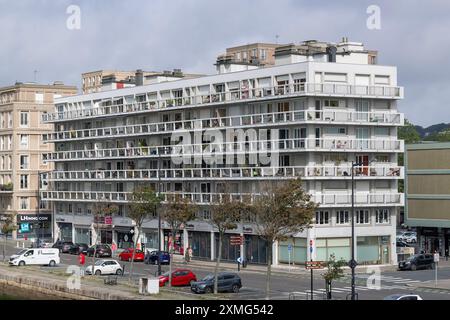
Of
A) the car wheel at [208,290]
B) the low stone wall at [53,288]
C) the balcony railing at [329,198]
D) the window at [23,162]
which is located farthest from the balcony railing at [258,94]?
the window at [23,162]

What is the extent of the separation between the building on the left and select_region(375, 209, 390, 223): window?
189 feet

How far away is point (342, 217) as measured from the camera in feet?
298

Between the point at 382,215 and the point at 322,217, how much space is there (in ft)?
26.2

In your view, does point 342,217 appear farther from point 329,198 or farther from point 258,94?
point 258,94

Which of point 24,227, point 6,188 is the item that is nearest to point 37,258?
point 24,227

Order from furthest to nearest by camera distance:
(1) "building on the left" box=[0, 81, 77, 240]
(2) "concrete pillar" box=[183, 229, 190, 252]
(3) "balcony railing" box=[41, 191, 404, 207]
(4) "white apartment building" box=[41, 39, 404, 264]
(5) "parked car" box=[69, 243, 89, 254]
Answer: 1. (1) "building on the left" box=[0, 81, 77, 240]
2. (5) "parked car" box=[69, 243, 89, 254]
3. (2) "concrete pillar" box=[183, 229, 190, 252]
4. (4) "white apartment building" box=[41, 39, 404, 264]
5. (3) "balcony railing" box=[41, 191, 404, 207]

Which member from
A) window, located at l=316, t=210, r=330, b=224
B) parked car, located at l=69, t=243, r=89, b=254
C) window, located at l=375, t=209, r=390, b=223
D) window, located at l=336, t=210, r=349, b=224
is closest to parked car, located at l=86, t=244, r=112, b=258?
parked car, located at l=69, t=243, r=89, b=254

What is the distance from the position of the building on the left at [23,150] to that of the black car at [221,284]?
73.1 m

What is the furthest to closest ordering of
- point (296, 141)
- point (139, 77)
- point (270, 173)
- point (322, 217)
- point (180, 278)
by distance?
1. point (139, 77)
2. point (270, 173)
3. point (322, 217)
4. point (296, 141)
5. point (180, 278)

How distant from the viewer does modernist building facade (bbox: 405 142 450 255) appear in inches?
3967

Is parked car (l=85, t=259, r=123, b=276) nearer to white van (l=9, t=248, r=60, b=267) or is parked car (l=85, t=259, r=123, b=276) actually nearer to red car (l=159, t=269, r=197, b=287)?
white van (l=9, t=248, r=60, b=267)

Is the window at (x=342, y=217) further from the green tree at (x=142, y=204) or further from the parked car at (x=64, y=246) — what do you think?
the parked car at (x=64, y=246)

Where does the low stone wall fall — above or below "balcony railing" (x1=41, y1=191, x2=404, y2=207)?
below

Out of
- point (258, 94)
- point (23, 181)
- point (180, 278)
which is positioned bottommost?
point (180, 278)
